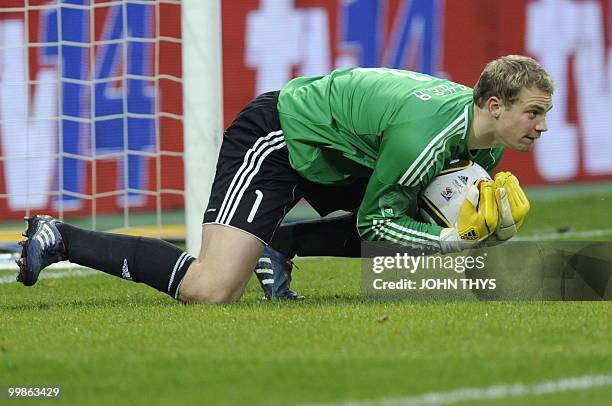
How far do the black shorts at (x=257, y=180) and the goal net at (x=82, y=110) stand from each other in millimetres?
3454

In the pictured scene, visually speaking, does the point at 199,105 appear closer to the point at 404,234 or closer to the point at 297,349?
the point at 404,234

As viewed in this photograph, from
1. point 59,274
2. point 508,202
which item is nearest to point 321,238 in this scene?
point 508,202

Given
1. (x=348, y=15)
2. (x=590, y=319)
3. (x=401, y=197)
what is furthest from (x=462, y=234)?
(x=348, y=15)

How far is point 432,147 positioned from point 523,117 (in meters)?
0.44

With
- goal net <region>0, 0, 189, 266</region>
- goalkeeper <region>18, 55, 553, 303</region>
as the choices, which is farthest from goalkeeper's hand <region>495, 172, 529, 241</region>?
goal net <region>0, 0, 189, 266</region>

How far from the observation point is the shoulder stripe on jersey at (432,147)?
5750mm

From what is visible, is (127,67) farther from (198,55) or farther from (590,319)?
(590,319)

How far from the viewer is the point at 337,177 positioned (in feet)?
20.4

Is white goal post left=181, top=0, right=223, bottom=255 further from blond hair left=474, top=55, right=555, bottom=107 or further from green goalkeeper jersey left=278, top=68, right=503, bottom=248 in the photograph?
blond hair left=474, top=55, right=555, bottom=107

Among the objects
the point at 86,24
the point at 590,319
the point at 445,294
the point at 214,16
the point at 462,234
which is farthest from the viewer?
the point at 86,24

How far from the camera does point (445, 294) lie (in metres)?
6.28

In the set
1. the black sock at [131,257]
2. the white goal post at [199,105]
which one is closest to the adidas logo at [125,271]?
the black sock at [131,257]

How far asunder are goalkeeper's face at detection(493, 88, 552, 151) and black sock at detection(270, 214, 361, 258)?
3.45ft

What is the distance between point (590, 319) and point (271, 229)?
156 cm
